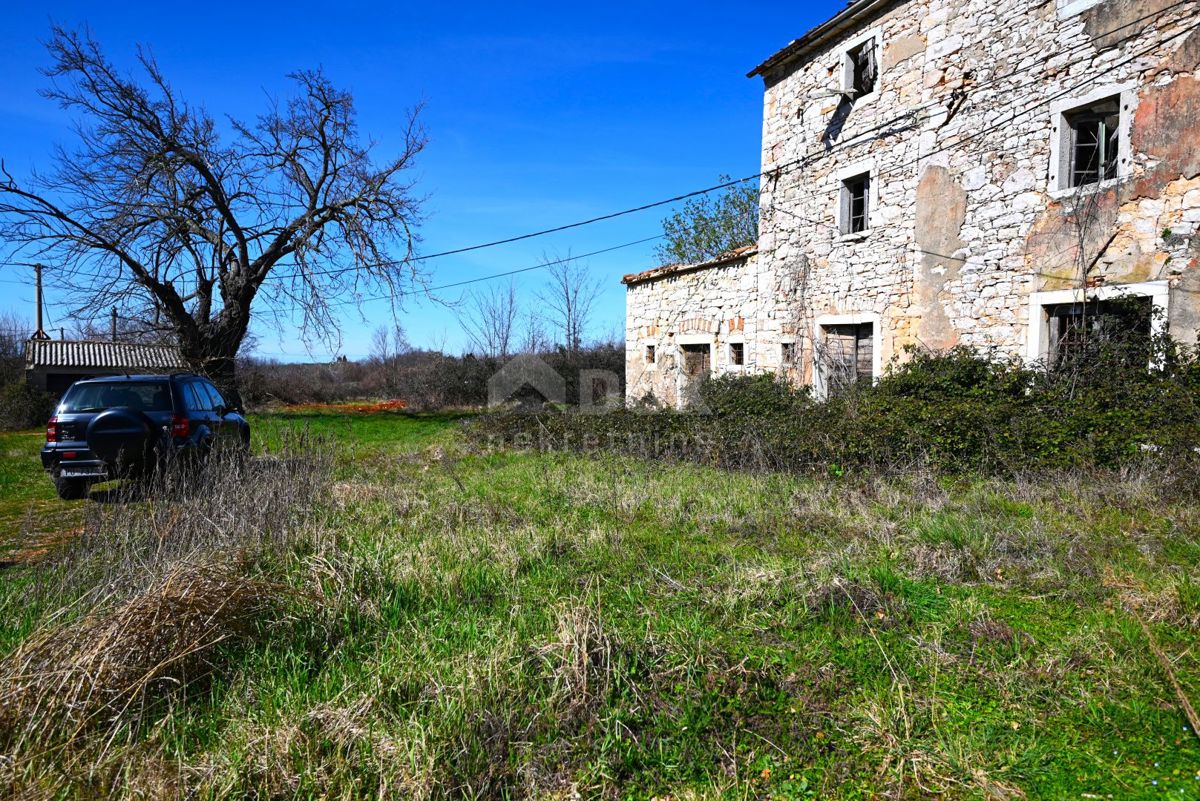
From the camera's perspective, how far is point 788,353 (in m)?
13.0

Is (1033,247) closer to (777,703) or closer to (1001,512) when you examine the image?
(1001,512)

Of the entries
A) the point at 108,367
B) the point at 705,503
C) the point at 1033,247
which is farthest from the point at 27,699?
the point at 108,367

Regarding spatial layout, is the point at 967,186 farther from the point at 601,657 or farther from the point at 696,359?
the point at 601,657

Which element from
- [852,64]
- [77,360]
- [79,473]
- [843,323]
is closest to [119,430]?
[79,473]

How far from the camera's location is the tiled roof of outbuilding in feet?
79.8

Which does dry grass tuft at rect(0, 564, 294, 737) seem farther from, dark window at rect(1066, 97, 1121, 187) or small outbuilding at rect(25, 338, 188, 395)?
small outbuilding at rect(25, 338, 188, 395)

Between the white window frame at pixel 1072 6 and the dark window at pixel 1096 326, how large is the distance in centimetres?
407

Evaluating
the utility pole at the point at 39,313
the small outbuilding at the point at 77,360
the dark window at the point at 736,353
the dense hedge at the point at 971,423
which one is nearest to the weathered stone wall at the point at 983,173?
the dense hedge at the point at 971,423

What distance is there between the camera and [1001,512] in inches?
222

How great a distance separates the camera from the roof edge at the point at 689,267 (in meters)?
14.1

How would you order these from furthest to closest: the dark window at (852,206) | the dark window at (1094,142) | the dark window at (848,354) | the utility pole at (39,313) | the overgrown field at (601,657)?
the utility pole at (39,313) < the dark window at (852,206) < the dark window at (848,354) < the dark window at (1094,142) < the overgrown field at (601,657)

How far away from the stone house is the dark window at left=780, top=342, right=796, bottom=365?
5cm

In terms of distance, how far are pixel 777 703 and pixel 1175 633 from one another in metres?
2.42

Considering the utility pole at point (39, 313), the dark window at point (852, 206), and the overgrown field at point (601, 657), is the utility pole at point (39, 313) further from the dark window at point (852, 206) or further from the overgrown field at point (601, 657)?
the dark window at point (852, 206)
